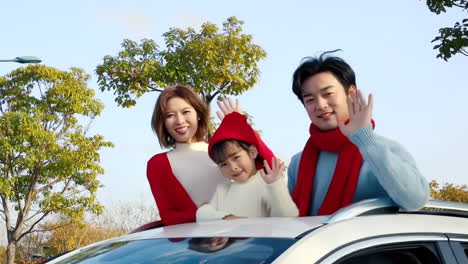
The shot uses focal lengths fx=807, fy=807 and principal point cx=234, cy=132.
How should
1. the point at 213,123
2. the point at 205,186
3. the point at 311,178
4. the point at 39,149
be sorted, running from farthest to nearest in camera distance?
the point at 39,149 < the point at 213,123 < the point at 205,186 < the point at 311,178

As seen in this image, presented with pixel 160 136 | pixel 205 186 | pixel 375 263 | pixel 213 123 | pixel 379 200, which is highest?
pixel 213 123

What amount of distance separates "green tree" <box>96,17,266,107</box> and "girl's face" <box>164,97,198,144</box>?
45.6 feet

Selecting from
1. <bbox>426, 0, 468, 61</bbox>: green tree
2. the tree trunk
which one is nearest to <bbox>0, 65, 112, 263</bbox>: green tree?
the tree trunk

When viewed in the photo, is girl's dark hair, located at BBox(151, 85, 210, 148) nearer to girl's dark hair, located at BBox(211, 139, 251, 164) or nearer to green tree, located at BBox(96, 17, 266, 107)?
girl's dark hair, located at BBox(211, 139, 251, 164)

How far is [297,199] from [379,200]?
0.83 meters

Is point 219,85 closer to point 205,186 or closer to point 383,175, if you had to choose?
point 205,186

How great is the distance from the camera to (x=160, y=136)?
16.4 ft

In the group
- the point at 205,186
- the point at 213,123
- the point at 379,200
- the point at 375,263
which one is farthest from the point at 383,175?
the point at 213,123

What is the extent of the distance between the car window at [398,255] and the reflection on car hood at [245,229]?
0.65 ft

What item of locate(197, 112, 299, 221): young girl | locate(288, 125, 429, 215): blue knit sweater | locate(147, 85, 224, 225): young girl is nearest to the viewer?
locate(288, 125, 429, 215): blue knit sweater

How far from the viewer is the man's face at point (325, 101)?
4207 mm

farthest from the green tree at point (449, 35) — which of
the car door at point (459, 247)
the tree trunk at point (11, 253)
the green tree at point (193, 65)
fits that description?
the tree trunk at point (11, 253)

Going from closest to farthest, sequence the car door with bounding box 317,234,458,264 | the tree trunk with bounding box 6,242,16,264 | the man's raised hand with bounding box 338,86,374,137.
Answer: the car door with bounding box 317,234,458,264
the man's raised hand with bounding box 338,86,374,137
the tree trunk with bounding box 6,242,16,264

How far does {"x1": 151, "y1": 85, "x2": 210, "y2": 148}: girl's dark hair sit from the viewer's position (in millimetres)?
4965
